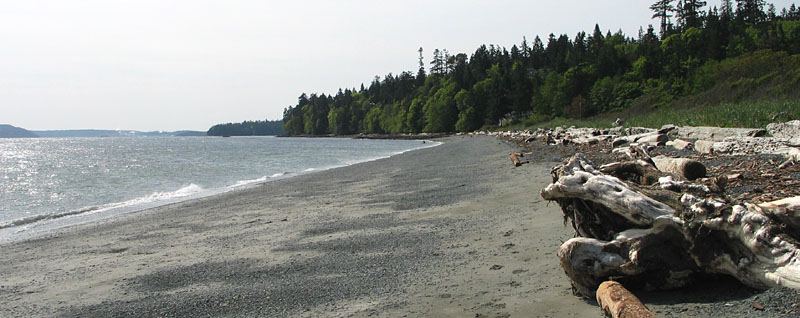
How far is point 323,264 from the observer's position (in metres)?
7.23

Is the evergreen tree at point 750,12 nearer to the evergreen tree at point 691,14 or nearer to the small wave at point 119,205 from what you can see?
the evergreen tree at point 691,14

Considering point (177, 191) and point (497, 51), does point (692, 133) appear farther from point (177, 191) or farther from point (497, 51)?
point (497, 51)

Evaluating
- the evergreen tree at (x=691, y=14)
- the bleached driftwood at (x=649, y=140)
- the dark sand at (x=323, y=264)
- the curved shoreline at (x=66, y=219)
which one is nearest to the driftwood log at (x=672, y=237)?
the dark sand at (x=323, y=264)

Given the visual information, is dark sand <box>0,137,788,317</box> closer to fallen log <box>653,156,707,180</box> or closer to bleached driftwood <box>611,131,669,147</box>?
fallen log <box>653,156,707,180</box>

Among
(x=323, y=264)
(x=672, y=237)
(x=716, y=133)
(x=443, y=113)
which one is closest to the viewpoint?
(x=672, y=237)

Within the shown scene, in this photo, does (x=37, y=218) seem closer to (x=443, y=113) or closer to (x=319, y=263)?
(x=319, y=263)

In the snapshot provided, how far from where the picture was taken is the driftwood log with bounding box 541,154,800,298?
13.1 ft

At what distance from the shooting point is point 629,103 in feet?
244

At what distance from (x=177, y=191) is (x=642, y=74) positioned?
75011 millimetres

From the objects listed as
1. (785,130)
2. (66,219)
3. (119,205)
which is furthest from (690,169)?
(119,205)

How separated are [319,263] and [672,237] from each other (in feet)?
14.4

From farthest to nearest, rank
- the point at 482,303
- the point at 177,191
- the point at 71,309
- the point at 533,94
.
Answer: the point at 533,94, the point at 177,191, the point at 71,309, the point at 482,303

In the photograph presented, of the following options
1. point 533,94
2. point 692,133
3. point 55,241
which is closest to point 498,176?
point 692,133

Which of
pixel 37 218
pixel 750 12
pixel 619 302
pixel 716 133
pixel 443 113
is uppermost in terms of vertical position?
pixel 750 12
